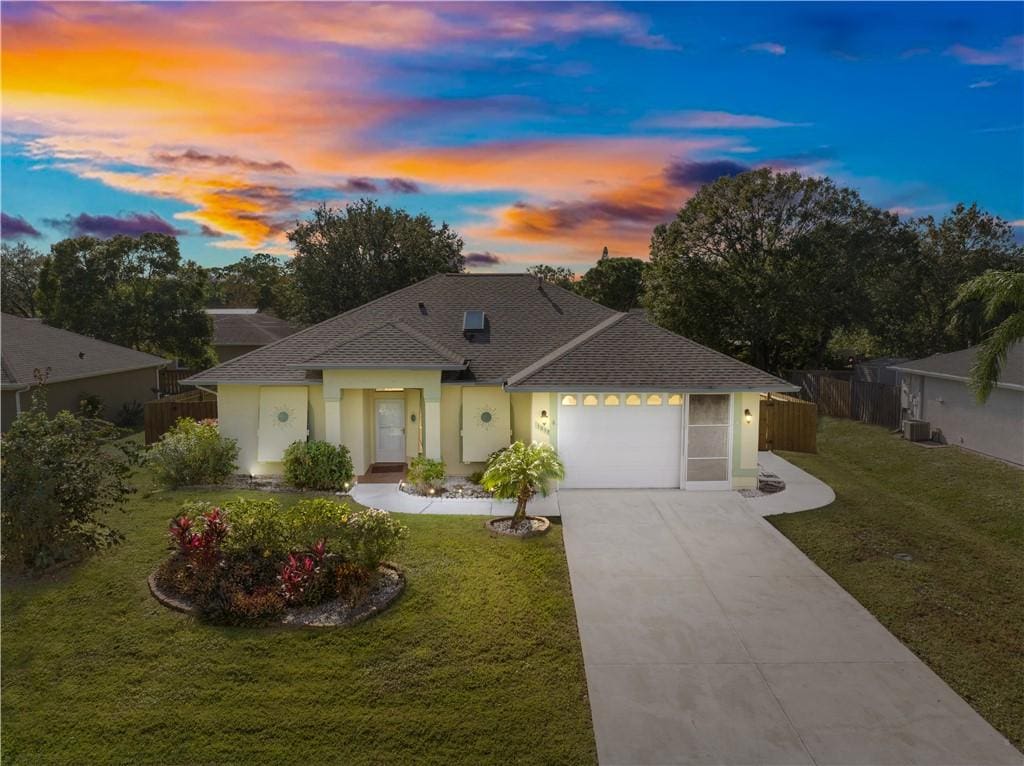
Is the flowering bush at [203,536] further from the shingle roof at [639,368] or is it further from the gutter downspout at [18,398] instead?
the gutter downspout at [18,398]

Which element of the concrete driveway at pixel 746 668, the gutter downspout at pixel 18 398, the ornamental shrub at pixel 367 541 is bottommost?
the concrete driveway at pixel 746 668

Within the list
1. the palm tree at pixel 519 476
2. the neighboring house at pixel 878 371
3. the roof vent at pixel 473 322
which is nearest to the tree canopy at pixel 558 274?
the neighboring house at pixel 878 371

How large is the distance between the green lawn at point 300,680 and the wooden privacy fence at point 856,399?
1815cm

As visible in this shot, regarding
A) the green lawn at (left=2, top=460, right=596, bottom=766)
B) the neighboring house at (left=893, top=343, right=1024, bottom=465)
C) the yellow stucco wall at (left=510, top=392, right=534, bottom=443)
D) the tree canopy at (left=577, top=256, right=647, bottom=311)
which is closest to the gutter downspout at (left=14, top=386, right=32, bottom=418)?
the green lawn at (left=2, top=460, right=596, bottom=766)

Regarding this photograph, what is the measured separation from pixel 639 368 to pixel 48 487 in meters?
10.5

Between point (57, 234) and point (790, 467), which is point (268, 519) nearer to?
point (790, 467)

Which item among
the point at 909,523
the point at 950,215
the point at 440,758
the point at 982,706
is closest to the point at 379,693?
the point at 440,758

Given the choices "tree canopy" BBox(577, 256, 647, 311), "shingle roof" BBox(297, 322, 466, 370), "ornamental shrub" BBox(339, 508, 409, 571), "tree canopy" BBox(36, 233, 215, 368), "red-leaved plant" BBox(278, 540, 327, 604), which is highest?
"tree canopy" BBox(577, 256, 647, 311)

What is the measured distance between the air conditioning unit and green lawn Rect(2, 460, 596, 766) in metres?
15.8

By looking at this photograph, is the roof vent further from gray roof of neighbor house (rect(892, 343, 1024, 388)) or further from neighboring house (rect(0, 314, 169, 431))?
gray roof of neighbor house (rect(892, 343, 1024, 388))

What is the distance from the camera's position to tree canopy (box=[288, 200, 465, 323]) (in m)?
32.4

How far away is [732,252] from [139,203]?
84.0 feet

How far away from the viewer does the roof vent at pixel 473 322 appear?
16.4 metres

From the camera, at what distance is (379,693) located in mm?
5855
